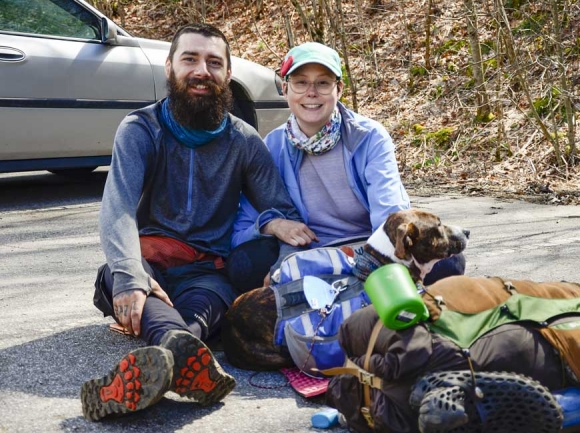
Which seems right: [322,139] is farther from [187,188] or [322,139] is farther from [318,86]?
[187,188]

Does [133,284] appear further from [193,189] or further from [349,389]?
[349,389]

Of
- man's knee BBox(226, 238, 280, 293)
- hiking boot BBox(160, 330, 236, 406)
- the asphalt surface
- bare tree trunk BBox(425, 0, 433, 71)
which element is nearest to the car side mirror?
the asphalt surface

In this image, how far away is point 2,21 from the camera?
7.56 meters

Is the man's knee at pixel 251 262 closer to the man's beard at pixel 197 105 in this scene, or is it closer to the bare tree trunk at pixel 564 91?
the man's beard at pixel 197 105

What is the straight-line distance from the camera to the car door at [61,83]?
746cm

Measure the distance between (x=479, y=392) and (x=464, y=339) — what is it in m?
0.20

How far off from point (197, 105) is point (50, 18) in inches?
166

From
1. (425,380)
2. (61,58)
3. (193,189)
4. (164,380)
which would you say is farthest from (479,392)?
(61,58)

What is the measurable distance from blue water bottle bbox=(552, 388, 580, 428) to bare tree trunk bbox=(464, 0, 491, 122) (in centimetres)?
705

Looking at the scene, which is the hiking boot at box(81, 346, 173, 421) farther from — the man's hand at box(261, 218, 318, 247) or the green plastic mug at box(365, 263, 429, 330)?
the man's hand at box(261, 218, 318, 247)

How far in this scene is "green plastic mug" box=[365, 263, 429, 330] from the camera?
2.70 meters

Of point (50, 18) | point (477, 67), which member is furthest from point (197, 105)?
Result: point (477, 67)

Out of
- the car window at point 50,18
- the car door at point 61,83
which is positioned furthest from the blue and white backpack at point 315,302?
the car window at point 50,18

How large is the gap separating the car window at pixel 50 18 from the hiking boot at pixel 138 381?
17.2 ft
